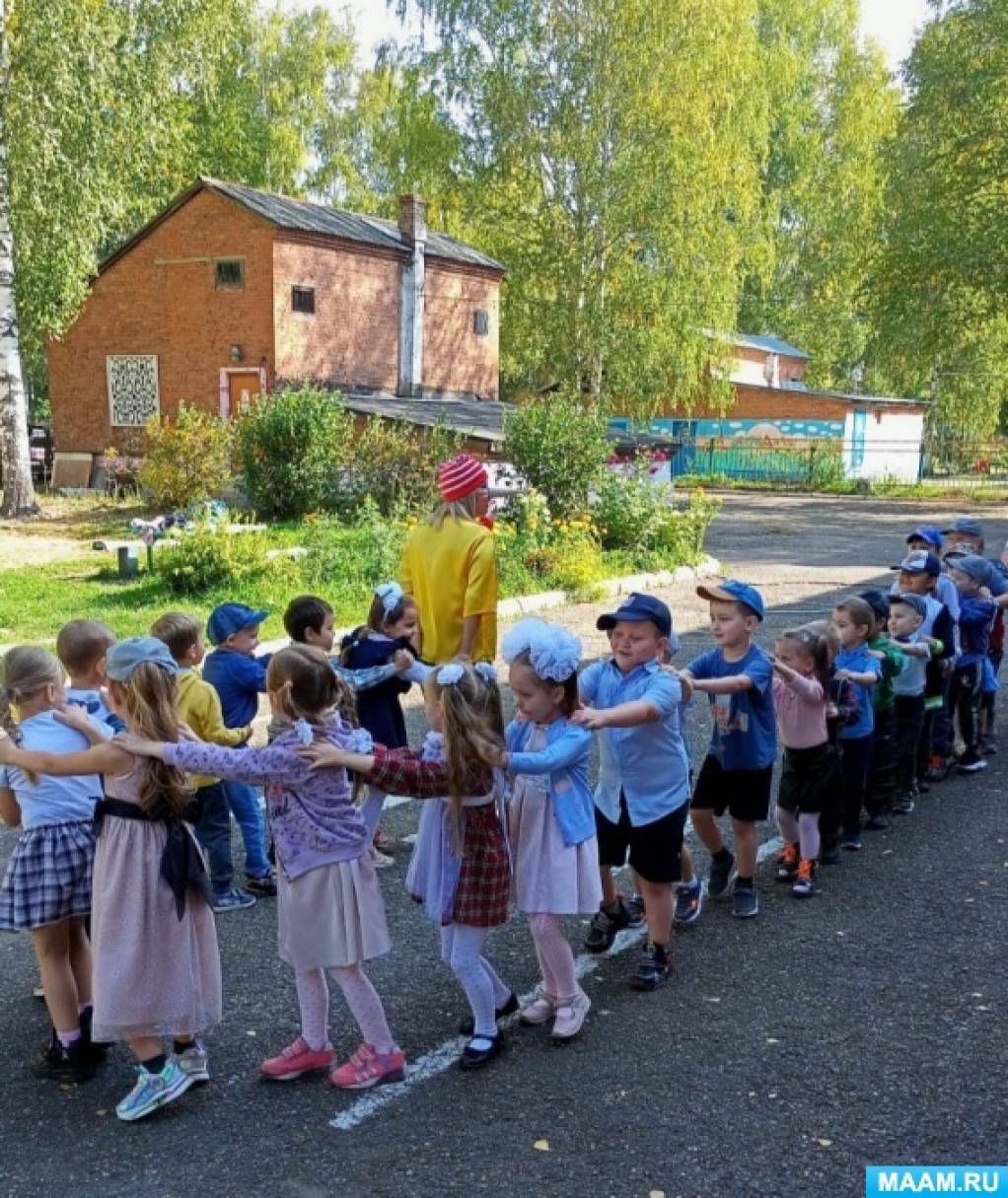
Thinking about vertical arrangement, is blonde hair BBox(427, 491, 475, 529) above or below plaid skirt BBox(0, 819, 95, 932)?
above

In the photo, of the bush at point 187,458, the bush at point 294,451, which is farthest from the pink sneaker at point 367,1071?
the bush at point 187,458

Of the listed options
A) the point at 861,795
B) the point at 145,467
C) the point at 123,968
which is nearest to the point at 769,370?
the point at 145,467

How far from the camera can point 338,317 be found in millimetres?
28922

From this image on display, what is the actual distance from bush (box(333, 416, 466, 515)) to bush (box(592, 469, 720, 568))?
2.86 m

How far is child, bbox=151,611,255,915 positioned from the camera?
4.59 metres

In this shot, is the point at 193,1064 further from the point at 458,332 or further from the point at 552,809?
the point at 458,332

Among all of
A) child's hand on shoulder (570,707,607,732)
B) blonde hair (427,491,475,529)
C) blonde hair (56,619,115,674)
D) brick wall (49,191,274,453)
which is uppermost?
brick wall (49,191,274,453)

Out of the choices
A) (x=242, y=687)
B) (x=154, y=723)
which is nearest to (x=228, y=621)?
(x=242, y=687)

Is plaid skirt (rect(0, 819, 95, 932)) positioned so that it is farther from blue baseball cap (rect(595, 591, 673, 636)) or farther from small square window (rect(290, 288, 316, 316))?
small square window (rect(290, 288, 316, 316))

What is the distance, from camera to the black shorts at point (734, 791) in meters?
4.93

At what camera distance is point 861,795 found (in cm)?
597

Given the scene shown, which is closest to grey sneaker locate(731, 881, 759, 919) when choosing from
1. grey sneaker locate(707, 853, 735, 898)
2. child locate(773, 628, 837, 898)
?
grey sneaker locate(707, 853, 735, 898)

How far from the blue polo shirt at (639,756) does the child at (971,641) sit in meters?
3.60

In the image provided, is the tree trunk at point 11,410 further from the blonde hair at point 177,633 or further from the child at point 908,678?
the child at point 908,678
